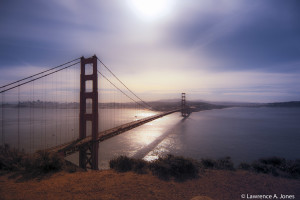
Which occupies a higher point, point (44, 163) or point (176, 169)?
point (44, 163)

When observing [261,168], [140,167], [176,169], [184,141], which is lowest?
[184,141]

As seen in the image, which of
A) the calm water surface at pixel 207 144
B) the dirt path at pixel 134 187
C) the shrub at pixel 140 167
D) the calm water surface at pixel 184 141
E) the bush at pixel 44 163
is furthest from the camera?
the calm water surface at pixel 184 141

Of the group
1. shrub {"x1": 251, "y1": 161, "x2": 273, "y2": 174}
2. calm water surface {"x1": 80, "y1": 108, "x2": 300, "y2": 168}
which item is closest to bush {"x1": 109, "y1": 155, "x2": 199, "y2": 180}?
shrub {"x1": 251, "y1": 161, "x2": 273, "y2": 174}

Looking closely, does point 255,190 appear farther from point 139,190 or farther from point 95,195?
point 95,195

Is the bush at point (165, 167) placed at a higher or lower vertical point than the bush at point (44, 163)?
lower

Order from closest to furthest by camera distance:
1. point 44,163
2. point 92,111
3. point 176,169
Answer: point 44,163 → point 176,169 → point 92,111

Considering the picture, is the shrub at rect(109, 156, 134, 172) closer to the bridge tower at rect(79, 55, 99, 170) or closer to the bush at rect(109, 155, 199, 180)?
the bush at rect(109, 155, 199, 180)

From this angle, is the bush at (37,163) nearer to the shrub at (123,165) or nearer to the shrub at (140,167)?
the shrub at (123,165)

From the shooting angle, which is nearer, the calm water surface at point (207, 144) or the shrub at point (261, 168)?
the shrub at point (261, 168)

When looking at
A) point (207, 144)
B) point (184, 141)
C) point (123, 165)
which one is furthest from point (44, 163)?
point (184, 141)

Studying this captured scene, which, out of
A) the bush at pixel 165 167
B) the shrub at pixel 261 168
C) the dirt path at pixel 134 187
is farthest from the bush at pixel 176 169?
the shrub at pixel 261 168

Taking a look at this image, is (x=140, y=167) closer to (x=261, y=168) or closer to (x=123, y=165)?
(x=123, y=165)
